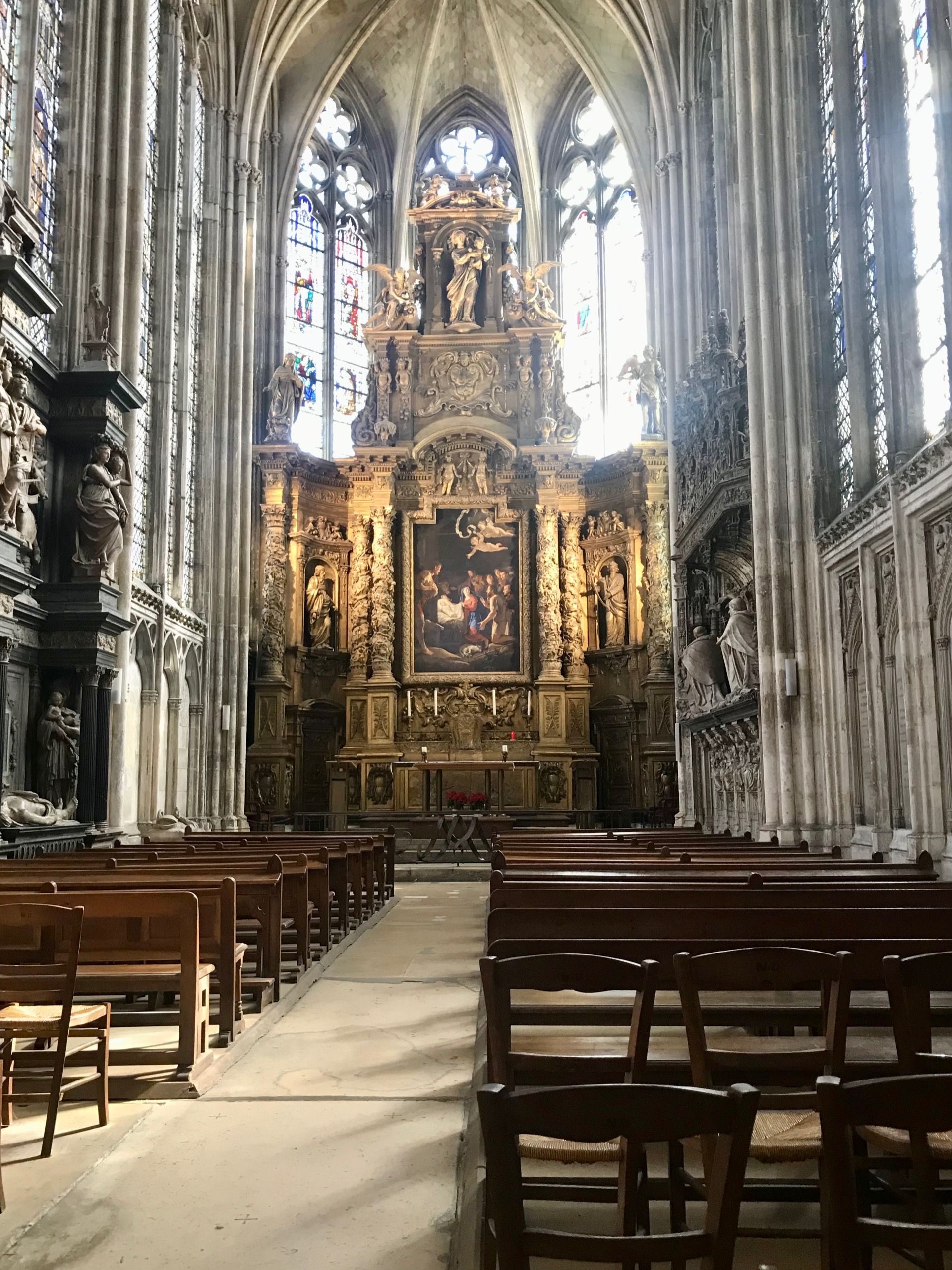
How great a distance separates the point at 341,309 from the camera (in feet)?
106

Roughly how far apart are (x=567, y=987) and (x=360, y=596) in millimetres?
23949

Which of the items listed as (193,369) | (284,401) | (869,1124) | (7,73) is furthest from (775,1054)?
(284,401)

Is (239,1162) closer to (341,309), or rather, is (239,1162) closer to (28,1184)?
(28,1184)

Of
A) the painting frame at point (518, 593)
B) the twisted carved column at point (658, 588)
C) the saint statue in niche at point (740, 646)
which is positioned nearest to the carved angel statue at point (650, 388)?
the twisted carved column at point (658, 588)

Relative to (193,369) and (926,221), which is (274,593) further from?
(926,221)

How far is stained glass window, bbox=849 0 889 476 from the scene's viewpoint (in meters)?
13.0

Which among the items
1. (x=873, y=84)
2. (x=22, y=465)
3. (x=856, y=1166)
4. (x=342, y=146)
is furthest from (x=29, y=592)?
(x=342, y=146)

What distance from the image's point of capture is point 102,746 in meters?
14.4

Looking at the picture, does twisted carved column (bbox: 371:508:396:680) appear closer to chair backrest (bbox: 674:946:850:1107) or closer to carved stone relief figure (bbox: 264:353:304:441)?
carved stone relief figure (bbox: 264:353:304:441)

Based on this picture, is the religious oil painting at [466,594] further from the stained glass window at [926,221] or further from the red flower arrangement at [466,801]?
the stained glass window at [926,221]

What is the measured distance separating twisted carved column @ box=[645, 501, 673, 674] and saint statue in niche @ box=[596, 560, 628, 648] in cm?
94

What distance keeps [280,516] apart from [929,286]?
18.0m

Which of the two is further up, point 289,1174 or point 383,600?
point 383,600

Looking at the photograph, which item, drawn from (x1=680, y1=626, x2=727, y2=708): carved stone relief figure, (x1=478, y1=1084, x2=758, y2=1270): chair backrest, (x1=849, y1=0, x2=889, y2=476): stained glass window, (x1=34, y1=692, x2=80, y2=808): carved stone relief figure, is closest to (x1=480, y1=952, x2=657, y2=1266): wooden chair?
(x1=478, y1=1084, x2=758, y2=1270): chair backrest
